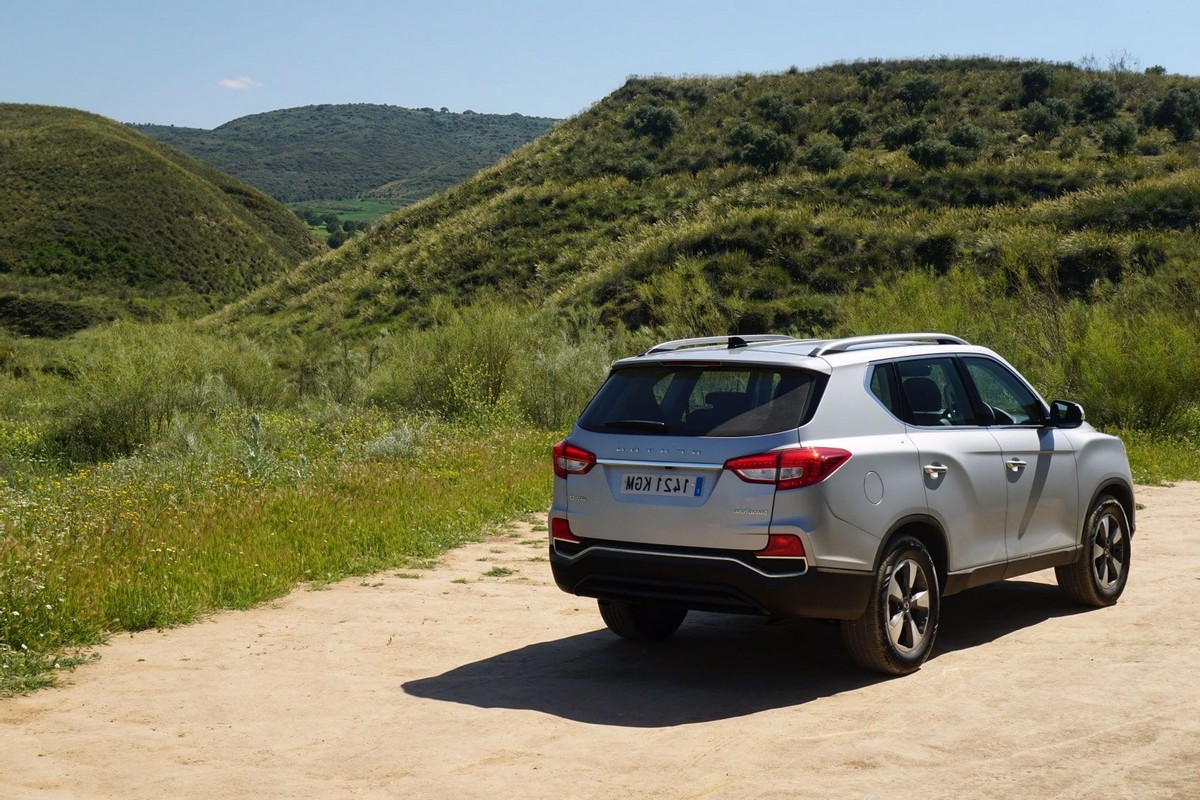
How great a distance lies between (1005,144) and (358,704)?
52787 millimetres

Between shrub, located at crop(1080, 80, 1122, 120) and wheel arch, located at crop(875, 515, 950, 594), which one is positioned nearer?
wheel arch, located at crop(875, 515, 950, 594)

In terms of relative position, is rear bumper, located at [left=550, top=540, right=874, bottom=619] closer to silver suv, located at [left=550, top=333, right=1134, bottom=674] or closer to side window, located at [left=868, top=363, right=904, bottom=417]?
silver suv, located at [left=550, top=333, right=1134, bottom=674]

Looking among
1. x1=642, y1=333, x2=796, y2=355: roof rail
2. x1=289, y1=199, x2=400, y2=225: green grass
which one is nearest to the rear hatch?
x1=642, y1=333, x2=796, y2=355: roof rail

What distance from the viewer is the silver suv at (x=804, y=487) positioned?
6383 mm

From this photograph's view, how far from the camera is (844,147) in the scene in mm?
57938

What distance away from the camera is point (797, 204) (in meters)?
47.2

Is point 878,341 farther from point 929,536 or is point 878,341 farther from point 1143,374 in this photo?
point 1143,374

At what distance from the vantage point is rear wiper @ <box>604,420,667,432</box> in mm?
6848

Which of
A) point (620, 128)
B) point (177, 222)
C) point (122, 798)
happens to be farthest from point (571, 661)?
point (177, 222)

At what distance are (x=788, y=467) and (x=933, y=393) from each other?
1.58m

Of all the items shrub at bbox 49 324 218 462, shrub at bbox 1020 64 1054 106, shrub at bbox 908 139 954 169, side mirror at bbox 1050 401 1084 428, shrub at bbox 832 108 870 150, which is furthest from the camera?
shrub at bbox 1020 64 1054 106

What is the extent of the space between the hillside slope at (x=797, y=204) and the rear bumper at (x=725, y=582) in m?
18.8

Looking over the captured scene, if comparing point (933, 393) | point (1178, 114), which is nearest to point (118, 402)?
point (933, 393)

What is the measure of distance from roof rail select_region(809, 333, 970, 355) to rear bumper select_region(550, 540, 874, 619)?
1234 millimetres
